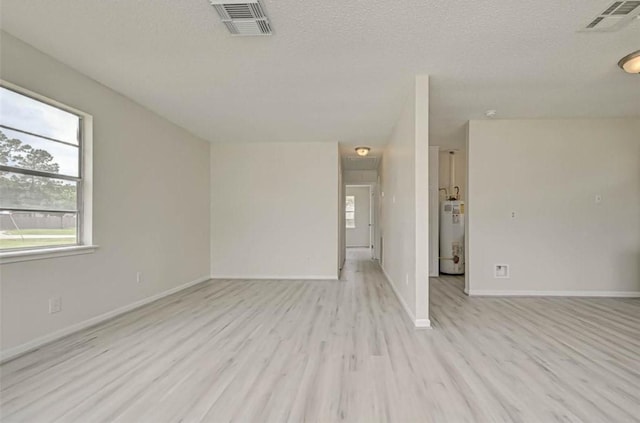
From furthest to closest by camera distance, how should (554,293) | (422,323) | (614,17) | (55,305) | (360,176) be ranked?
1. (360,176)
2. (554,293)
3. (422,323)
4. (55,305)
5. (614,17)

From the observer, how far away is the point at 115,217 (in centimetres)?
388

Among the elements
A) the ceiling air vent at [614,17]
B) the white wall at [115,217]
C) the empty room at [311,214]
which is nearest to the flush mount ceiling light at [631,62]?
the empty room at [311,214]

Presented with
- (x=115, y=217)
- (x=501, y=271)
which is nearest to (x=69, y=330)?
(x=115, y=217)

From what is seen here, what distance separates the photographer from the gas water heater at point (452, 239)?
7.04 meters

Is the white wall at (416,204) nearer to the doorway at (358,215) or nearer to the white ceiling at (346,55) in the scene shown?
the white ceiling at (346,55)

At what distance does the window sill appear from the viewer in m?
2.66

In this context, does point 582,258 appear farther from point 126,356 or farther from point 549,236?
point 126,356

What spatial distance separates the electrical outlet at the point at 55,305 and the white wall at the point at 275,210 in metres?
3.42

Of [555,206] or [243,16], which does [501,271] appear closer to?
[555,206]

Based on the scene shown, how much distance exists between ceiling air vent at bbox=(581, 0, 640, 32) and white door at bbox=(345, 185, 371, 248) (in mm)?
10913

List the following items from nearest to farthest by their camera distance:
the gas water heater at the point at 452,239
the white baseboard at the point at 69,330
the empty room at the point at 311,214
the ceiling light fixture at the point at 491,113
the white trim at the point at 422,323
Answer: the empty room at the point at 311,214 → the white baseboard at the point at 69,330 → the white trim at the point at 422,323 → the ceiling light fixture at the point at 491,113 → the gas water heater at the point at 452,239

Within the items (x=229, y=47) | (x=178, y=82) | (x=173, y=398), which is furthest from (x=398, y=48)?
(x=173, y=398)

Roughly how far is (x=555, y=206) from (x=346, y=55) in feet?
13.0

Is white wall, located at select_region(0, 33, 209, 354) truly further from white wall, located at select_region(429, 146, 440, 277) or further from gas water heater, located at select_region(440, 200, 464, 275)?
gas water heater, located at select_region(440, 200, 464, 275)
